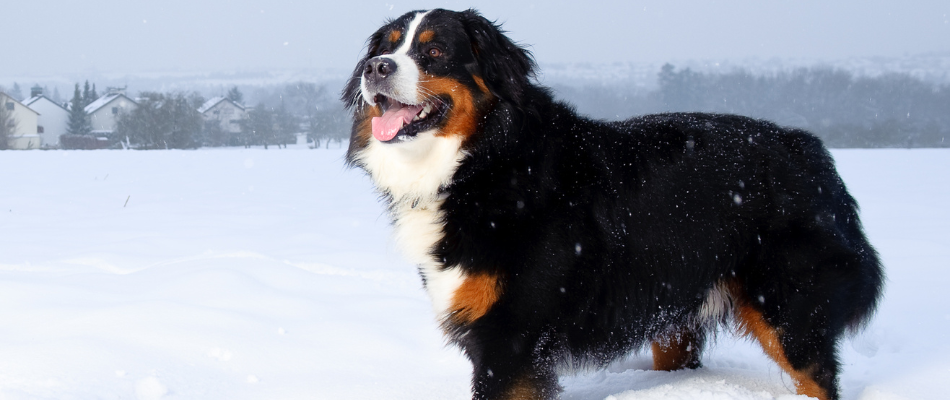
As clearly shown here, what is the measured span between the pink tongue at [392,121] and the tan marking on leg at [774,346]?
69.1 inches

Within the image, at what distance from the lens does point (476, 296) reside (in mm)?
2656

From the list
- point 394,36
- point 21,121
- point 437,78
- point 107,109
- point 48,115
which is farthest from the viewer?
point 107,109

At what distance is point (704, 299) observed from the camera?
306cm

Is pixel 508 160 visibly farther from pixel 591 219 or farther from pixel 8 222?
pixel 8 222

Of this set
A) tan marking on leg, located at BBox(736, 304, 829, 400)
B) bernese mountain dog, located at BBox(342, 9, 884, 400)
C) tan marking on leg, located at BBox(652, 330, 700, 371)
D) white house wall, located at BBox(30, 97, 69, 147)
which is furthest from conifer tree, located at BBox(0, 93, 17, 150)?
tan marking on leg, located at BBox(736, 304, 829, 400)

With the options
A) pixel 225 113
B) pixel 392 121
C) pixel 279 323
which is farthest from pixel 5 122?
pixel 392 121

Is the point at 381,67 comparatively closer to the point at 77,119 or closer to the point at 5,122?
the point at 5,122

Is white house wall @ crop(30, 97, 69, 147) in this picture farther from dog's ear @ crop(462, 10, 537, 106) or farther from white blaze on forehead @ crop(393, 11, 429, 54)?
dog's ear @ crop(462, 10, 537, 106)

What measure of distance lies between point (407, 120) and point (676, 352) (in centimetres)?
197

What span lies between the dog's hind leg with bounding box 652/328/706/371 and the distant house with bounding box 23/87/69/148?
59551mm

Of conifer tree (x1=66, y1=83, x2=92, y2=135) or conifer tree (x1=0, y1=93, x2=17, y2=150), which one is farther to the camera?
conifer tree (x1=66, y1=83, x2=92, y2=135)

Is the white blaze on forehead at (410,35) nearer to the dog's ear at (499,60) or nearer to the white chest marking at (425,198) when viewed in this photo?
the dog's ear at (499,60)

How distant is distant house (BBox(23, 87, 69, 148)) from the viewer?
2087 inches

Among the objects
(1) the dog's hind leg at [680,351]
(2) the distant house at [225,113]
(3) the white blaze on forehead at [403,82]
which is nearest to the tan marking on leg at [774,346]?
(1) the dog's hind leg at [680,351]
